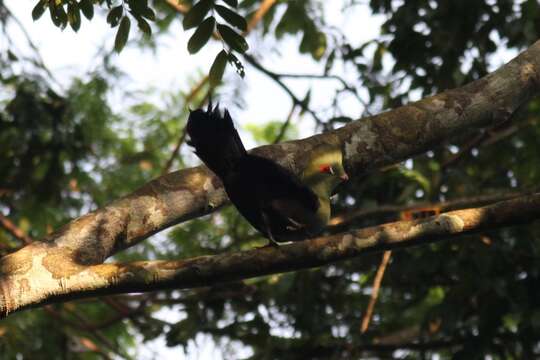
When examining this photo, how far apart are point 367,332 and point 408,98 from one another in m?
1.75

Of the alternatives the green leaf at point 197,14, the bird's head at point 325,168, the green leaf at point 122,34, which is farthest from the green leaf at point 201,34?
the bird's head at point 325,168

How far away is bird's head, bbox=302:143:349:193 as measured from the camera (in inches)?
154

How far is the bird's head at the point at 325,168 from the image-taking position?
3910 mm

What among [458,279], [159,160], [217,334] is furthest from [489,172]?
[159,160]

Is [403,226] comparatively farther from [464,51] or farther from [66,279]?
[464,51]

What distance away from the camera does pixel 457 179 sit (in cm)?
577

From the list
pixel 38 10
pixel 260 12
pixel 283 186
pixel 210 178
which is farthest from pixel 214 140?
pixel 260 12

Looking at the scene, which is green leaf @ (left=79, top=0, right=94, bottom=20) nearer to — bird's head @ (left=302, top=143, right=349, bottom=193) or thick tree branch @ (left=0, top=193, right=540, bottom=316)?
thick tree branch @ (left=0, top=193, right=540, bottom=316)

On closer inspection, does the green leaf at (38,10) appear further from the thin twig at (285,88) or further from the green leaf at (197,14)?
the thin twig at (285,88)

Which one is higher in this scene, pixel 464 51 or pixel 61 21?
pixel 464 51

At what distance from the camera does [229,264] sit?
10.2 feet

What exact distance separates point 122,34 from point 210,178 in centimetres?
75

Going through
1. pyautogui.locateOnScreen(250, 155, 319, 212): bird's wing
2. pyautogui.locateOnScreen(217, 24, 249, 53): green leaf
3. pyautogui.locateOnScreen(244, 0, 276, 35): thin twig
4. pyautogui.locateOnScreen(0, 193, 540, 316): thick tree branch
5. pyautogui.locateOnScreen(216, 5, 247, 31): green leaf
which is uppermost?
pyautogui.locateOnScreen(244, 0, 276, 35): thin twig

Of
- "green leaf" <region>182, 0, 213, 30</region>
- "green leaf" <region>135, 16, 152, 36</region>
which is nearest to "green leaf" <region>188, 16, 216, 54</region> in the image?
"green leaf" <region>182, 0, 213, 30</region>
